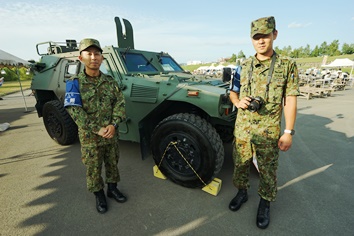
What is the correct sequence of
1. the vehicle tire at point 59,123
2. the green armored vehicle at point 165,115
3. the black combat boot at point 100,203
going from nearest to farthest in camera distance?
the black combat boot at point 100,203, the green armored vehicle at point 165,115, the vehicle tire at point 59,123

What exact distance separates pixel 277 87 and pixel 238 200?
4.40ft

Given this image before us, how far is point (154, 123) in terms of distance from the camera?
128 inches

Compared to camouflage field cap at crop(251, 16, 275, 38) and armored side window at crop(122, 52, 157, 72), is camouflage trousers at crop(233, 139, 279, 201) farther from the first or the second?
armored side window at crop(122, 52, 157, 72)

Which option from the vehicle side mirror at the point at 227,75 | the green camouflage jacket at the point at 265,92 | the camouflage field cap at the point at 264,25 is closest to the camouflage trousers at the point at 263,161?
the green camouflage jacket at the point at 265,92

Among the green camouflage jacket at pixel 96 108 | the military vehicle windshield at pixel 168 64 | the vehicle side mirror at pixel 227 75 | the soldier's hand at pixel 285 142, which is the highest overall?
the military vehicle windshield at pixel 168 64

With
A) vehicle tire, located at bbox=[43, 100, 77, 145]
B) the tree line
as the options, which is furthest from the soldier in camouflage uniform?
the tree line

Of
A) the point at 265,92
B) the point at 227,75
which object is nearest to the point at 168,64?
the point at 227,75

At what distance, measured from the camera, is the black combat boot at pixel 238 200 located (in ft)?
Answer: 7.62

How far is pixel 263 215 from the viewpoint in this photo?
2121 millimetres

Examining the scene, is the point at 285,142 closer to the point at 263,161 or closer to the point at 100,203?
the point at 263,161

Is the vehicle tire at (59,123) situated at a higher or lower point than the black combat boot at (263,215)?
higher

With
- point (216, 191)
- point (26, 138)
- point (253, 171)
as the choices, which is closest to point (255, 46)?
point (216, 191)

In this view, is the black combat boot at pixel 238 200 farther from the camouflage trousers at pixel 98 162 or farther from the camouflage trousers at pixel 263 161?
the camouflage trousers at pixel 98 162

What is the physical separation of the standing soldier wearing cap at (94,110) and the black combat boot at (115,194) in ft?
0.53
